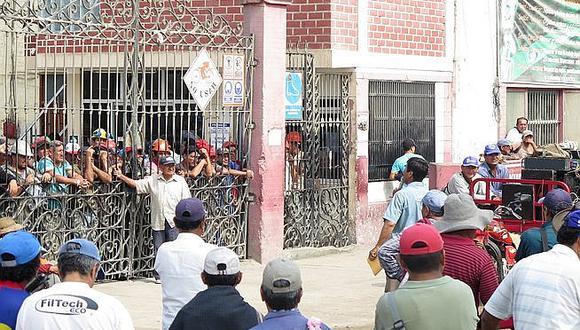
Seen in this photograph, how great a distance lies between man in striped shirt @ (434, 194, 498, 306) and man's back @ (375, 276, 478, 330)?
106 centimetres

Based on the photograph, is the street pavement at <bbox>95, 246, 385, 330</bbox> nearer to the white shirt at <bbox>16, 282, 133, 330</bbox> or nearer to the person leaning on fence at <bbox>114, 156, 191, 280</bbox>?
the person leaning on fence at <bbox>114, 156, 191, 280</bbox>

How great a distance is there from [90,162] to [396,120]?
6.25 m

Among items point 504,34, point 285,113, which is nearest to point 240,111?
point 285,113

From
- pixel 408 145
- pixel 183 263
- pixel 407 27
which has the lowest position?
pixel 183 263

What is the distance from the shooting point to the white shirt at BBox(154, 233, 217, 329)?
7.00m

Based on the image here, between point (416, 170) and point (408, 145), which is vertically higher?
point (408, 145)

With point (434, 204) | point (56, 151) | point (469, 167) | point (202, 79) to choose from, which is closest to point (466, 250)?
point (434, 204)

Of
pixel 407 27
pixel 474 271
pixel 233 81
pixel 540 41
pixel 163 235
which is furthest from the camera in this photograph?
pixel 540 41

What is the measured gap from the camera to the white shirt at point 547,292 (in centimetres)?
564

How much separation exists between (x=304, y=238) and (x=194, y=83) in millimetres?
3131

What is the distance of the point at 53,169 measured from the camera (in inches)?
490

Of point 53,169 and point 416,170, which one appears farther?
point 53,169

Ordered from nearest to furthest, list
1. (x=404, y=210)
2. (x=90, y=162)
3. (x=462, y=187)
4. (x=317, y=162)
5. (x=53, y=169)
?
(x=404, y=210) → (x=53, y=169) → (x=90, y=162) → (x=462, y=187) → (x=317, y=162)

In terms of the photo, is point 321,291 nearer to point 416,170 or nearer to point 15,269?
point 416,170
